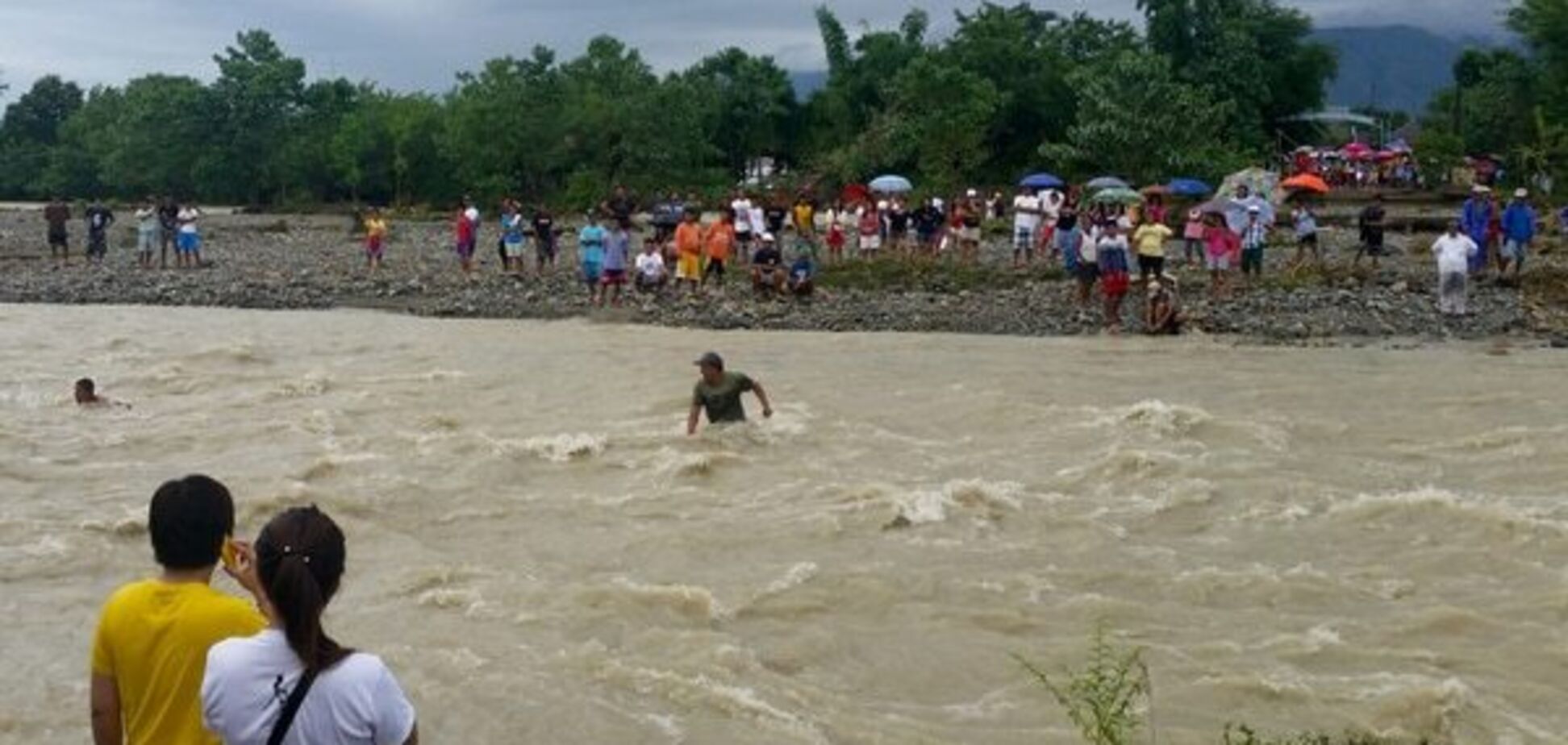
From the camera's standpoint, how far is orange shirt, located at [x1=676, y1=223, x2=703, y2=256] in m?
26.5

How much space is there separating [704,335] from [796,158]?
43.1 m

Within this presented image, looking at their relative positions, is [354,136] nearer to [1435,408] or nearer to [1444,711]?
[1435,408]

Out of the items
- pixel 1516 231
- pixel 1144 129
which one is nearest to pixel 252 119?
Result: pixel 1144 129

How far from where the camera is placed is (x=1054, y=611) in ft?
31.9

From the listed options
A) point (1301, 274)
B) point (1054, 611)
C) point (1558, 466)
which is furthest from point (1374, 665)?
point (1301, 274)

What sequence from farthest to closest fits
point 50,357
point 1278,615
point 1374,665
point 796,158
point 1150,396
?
point 796,158
point 50,357
point 1150,396
point 1278,615
point 1374,665

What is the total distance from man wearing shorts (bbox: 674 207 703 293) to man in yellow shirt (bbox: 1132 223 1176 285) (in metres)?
7.58

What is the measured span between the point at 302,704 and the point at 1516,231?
24564 mm

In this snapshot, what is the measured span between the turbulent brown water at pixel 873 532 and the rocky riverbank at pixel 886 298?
2.22 meters

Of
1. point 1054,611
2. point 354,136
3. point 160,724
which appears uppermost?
point 354,136

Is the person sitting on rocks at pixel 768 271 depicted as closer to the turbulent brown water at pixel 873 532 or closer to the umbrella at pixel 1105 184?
the turbulent brown water at pixel 873 532

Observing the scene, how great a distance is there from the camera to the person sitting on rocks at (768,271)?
26.3 m

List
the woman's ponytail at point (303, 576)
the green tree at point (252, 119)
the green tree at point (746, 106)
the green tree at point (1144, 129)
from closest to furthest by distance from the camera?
the woman's ponytail at point (303, 576) < the green tree at point (1144, 129) < the green tree at point (746, 106) < the green tree at point (252, 119)

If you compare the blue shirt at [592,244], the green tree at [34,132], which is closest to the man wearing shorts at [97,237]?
the blue shirt at [592,244]
